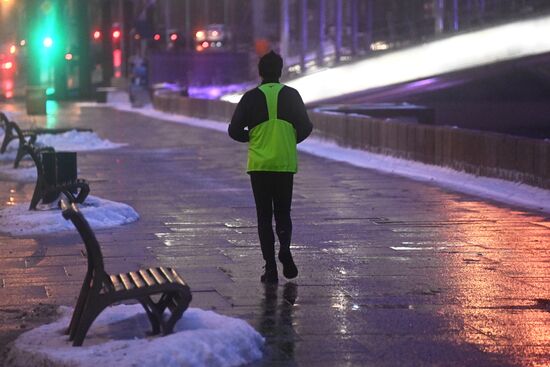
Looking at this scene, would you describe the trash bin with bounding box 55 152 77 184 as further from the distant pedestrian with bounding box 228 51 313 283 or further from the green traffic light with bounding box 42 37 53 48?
the green traffic light with bounding box 42 37 53 48

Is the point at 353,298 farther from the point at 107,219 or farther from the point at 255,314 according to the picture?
the point at 107,219

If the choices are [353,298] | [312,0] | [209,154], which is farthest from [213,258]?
[312,0]

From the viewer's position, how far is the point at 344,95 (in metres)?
52.9

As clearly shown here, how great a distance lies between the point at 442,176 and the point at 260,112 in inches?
409

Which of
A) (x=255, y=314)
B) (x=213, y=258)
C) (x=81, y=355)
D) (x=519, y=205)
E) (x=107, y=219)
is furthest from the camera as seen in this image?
(x=519, y=205)

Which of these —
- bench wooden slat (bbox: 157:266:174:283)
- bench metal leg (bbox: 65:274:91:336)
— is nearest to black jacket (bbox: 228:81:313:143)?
bench wooden slat (bbox: 157:266:174:283)

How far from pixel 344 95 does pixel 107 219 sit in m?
39.6

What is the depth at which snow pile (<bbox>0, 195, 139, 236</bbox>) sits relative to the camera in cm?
1330

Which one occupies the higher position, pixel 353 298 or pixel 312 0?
pixel 312 0

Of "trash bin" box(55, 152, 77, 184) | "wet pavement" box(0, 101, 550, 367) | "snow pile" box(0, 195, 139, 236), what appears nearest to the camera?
"wet pavement" box(0, 101, 550, 367)

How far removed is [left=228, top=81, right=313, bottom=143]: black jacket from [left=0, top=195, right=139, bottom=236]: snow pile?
4.13 meters

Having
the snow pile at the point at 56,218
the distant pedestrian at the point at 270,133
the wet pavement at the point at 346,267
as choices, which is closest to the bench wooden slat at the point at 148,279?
the wet pavement at the point at 346,267

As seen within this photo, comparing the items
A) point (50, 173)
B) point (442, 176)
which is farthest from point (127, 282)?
point (442, 176)

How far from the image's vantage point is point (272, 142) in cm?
966
